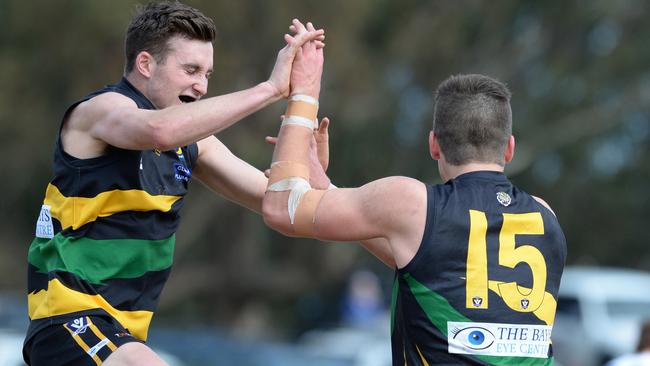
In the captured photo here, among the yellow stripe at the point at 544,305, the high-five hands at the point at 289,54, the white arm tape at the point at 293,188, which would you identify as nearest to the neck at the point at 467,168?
the yellow stripe at the point at 544,305

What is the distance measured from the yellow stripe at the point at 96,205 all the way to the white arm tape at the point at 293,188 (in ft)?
2.07

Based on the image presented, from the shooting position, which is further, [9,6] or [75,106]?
[9,6]

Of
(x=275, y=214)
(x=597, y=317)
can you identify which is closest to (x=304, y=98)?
(x=275, y=214)

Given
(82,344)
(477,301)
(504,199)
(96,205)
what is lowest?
(82,344)

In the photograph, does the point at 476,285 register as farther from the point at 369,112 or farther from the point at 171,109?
the point at 369,112

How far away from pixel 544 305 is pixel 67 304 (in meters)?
1.99

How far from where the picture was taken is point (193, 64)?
16.5ft

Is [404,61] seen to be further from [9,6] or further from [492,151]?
[492,151]

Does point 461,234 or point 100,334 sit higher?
point 461,234

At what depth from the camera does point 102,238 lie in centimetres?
478

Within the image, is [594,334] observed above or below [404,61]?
below

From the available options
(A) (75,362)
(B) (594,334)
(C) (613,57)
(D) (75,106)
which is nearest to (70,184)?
(D) (75,106)

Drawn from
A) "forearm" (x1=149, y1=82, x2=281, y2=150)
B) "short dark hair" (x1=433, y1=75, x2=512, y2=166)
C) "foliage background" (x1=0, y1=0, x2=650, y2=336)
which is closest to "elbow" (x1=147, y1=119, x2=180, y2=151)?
"forearm" (x1=149, y1=82, x2=281, y2=150)

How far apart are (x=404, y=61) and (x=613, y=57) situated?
5.44 metres
